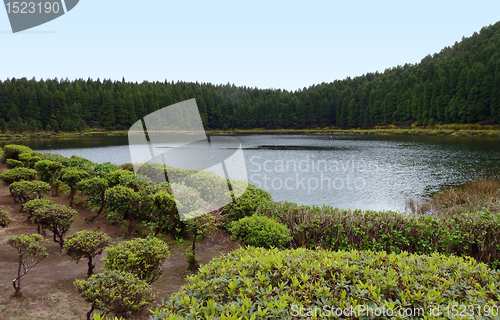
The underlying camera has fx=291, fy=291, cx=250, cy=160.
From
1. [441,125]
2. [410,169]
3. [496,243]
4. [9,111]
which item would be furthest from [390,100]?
[9,111]

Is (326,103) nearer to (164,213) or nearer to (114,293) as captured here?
(164,213)

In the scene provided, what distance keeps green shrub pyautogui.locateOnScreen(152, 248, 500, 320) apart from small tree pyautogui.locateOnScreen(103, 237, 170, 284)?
1553 millimetres

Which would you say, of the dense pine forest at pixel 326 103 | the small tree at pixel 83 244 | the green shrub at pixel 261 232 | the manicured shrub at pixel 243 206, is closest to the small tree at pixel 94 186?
the manicured shrub at pixel 243 206

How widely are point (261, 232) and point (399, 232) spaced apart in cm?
313

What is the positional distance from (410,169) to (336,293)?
968 inches

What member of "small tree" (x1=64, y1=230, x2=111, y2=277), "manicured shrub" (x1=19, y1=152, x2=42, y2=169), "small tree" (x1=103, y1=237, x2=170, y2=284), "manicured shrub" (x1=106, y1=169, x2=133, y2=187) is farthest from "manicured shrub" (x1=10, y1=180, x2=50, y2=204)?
"manicured shrub" (x1=19, y1=152, x2=42, y2=169)

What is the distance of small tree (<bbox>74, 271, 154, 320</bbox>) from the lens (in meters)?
3.57

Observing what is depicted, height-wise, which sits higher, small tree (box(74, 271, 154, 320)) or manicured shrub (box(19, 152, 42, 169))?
manicured shrub (box(19, 152, 42, 169))

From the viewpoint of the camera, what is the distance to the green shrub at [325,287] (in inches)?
103

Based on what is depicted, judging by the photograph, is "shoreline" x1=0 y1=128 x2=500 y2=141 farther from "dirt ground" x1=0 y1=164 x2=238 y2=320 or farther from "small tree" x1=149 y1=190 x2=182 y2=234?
"dirt ground" x1=0 y1=164 x2=238 y2=320

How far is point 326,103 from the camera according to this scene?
11819cm

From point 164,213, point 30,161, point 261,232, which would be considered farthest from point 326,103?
point 261,232

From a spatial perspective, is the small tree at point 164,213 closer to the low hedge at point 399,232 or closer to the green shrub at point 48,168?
the low hedge at point 399,232

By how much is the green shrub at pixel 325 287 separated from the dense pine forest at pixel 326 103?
81563mm
